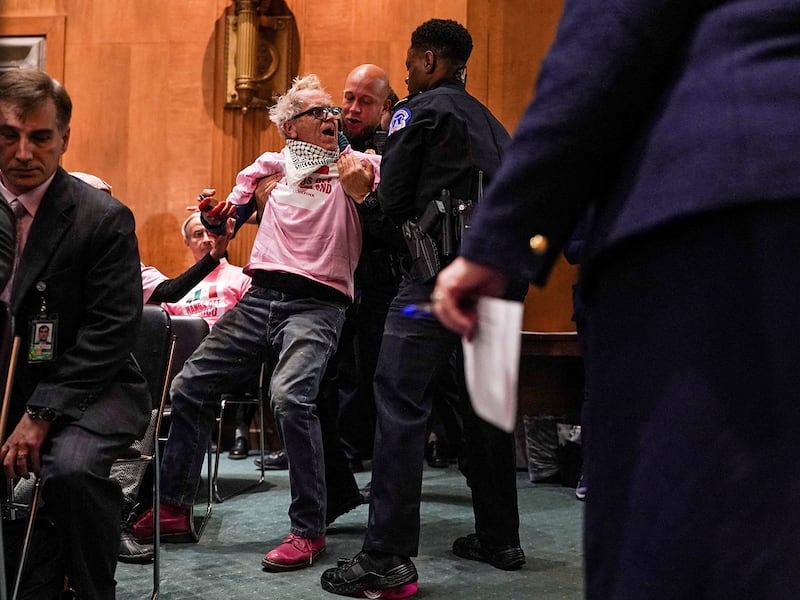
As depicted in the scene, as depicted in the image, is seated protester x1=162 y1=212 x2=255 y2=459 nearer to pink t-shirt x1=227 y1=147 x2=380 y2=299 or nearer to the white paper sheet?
pink t-shirt x1=227 y1=147 x2=380 y2=299

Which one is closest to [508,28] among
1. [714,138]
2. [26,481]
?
[26,481]

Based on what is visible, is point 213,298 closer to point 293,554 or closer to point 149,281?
point 149,281

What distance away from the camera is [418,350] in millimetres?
2949

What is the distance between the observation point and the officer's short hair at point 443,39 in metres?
3.27

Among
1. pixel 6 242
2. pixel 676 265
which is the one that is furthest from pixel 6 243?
pixel 676 265

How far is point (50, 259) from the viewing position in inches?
94.9

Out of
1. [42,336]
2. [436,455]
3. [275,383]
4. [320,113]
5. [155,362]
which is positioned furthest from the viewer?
[436,455]

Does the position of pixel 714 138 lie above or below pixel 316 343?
above

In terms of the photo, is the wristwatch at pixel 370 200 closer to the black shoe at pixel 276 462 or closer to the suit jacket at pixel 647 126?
the suit jacket at pixel 647 126

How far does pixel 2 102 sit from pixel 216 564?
1628 millimetres

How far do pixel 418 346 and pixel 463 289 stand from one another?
1768mm

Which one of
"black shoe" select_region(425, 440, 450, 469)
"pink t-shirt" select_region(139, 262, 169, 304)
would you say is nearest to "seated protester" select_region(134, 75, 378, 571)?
"pink t-shirt" select_region(139, 262, 169, 304)

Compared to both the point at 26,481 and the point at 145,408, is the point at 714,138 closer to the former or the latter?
the point at 145,408

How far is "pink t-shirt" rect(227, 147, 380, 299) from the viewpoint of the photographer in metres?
3.54
